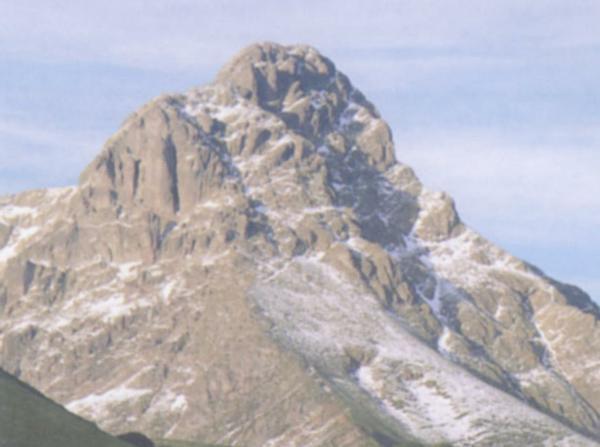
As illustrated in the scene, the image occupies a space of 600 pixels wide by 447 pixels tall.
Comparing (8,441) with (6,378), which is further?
(6,378)

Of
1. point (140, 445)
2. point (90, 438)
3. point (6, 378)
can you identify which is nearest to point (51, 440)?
point (90, 438)

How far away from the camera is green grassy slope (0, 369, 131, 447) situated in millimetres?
163750

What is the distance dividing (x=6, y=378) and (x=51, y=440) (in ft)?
60.3

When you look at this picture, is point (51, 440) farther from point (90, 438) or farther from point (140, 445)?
point (140, 445)

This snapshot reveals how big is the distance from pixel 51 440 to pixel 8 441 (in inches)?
272

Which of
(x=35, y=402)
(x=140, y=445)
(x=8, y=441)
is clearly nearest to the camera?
(x=8, y=441)

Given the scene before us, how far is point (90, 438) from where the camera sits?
17000cm

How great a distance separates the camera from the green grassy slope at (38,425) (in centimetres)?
16375

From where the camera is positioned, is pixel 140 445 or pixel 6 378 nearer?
pixel 6 378

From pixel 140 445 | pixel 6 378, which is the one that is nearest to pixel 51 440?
pixel 6 378

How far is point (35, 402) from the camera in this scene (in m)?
175

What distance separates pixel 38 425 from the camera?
16825 centimetres

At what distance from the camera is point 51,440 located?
166 m

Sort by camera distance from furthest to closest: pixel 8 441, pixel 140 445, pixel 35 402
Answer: pixel 140 445 < pixel 35 402 < pixel 8 441
